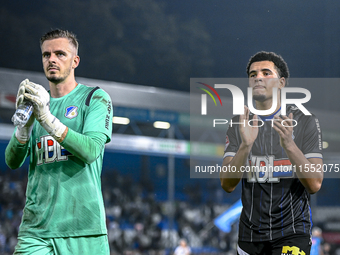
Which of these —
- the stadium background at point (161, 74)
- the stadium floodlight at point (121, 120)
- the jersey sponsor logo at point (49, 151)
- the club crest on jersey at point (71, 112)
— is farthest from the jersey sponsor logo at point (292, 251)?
the stadium floodlight at point (121, 120)

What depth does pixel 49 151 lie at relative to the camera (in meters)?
2.91

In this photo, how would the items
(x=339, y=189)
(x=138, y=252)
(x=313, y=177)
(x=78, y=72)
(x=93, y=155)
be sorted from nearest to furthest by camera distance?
(x=93, y=155)
(x=313, y=177)
(x=138, y=252)
(x=78, y=72)
(x=339, y=189)

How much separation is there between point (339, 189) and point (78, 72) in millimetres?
14724

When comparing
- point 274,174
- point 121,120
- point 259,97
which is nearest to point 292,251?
point 274,174

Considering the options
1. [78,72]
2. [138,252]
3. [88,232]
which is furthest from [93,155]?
[78,72]

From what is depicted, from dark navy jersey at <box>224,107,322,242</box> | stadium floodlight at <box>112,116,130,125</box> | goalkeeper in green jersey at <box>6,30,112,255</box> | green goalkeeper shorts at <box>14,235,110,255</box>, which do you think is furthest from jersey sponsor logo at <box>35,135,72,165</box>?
stadium floodlight at <box>112,116,130,125</box>

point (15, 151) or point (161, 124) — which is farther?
point (161, 124)

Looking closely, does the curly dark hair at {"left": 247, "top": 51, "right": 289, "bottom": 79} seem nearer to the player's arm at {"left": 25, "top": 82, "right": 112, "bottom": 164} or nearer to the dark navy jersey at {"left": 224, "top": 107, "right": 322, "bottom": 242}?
the dark navy jersey at {"left": 224, "top": 107, "right": 322, "bottom": 242}

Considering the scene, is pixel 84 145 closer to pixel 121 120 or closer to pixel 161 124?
pixel 121 120

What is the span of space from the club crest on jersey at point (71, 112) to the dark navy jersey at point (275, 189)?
1.23 m

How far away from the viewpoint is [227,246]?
1700cm

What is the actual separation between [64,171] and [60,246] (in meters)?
0.46

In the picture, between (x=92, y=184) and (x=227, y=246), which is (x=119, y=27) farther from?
(x=92, y=184)

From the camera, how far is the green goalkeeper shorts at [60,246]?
2.79 metres
